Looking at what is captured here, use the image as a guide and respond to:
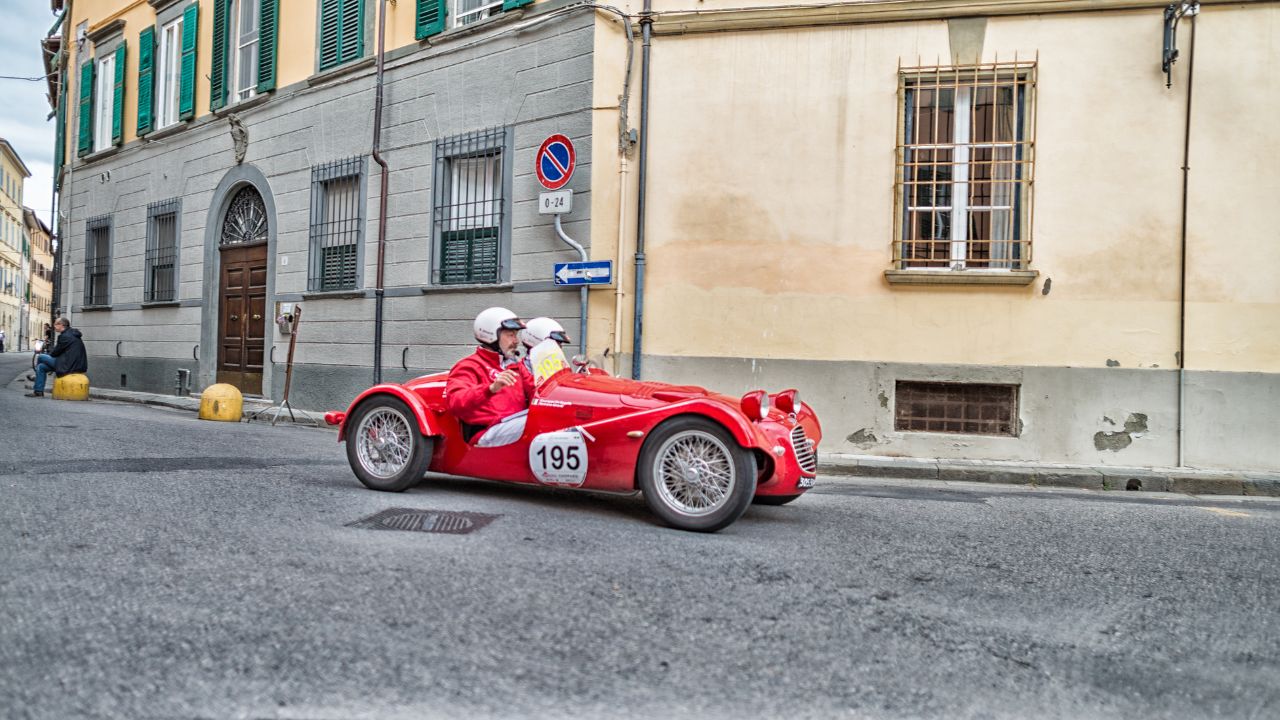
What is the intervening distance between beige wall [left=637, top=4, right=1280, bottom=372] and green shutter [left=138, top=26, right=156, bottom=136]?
468 inches

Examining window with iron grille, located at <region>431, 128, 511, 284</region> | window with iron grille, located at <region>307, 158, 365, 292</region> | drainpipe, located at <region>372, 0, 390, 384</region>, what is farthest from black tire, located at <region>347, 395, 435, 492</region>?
window with iron grille, located at <region>307, 158, 365, 292</region>

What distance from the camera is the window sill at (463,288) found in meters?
10.6

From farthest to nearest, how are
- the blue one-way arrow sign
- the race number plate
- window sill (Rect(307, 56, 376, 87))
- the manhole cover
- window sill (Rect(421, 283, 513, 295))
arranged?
window sill (Rect(307, 56, 376, 87)) → window sill (Rect(421, 283, 513, 295)) → the blue one-way arrow sign → the race number plate → the manhole cover

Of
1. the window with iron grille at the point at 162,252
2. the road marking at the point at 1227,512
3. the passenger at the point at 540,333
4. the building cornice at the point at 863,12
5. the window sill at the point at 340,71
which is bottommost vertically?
the road marking at the point at 1227,512

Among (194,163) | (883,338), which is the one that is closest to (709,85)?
(883,338)

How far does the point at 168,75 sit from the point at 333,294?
25.0 ft

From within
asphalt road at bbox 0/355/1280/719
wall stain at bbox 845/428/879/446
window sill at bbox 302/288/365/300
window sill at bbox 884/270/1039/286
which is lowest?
asphalt road at bbox 0/355/1280/719

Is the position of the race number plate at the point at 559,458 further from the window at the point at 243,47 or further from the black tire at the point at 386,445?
the window at the point at 243,47

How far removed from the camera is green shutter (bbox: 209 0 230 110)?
578 inches

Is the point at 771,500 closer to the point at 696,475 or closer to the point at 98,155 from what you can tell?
the point at 696,475

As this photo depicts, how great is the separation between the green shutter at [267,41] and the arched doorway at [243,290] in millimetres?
1778

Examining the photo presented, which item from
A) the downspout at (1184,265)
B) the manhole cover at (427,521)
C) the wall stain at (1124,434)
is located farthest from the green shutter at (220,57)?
the wall stain at (1124,434)

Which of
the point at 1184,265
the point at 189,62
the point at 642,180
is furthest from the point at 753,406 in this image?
the point at 189,62

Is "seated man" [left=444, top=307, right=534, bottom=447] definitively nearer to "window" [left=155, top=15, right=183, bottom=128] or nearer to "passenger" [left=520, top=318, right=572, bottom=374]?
"passenger" [left=520, top=318, right=572, bottom=374]
